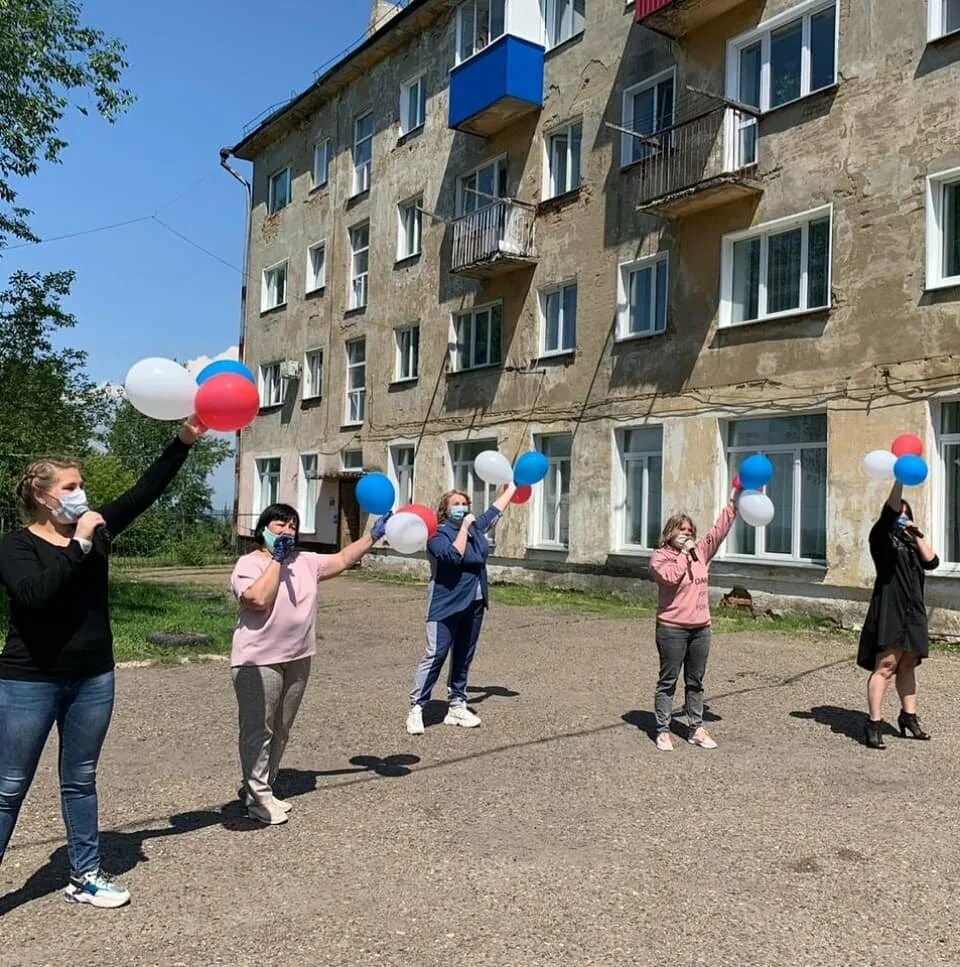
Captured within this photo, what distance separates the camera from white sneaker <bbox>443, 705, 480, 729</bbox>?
6723 mm

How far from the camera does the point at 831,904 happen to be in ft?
12.4

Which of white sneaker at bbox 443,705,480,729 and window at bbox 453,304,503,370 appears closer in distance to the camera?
white sneaker at bbox 443,705,480,729

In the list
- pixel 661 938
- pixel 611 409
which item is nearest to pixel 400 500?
pixel 611 409

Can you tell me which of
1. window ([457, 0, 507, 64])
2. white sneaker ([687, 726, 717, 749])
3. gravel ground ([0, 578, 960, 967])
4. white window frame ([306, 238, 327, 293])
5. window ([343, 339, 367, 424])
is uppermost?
window ([457, 0, 507, 64])

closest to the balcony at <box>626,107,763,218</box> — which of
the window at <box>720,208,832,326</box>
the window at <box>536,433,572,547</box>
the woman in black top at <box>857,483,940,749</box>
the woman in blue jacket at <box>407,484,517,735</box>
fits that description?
the window at <box>720,208,832,326</box>

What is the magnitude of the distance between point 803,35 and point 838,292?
3.94 metres

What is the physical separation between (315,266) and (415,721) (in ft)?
69.5

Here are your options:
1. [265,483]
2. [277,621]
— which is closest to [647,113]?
[277,621]

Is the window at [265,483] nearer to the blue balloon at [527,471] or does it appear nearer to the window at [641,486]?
the window at [641,486]

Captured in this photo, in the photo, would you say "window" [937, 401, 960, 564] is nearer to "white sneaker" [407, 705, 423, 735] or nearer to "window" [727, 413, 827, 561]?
"window" [727, 413, 827, 561]

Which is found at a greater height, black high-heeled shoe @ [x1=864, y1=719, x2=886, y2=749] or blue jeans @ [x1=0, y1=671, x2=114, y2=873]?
blue jeans @ [x1=0, y1=671, x2=114, y2=873]

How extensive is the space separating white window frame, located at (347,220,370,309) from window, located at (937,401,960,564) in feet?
49.3

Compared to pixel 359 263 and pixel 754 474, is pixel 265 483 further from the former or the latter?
pixel 754 474

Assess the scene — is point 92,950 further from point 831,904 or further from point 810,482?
point 810,482
